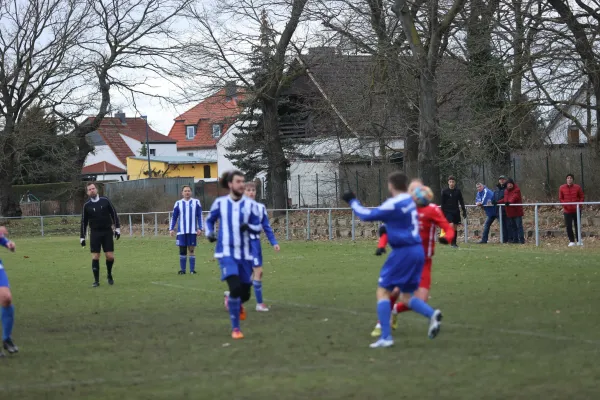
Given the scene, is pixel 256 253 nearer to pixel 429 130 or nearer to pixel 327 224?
pixel 429 130

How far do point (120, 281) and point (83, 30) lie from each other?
1323 inches

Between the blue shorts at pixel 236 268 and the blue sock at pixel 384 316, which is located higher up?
the blue shorts at pixel 236 268

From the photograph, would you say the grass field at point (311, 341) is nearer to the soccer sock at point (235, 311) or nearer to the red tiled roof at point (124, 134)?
the soccer sock at point (235, 311)

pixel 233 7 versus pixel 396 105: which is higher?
pixel 233 7

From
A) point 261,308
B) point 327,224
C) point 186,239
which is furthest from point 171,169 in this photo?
point 261,308

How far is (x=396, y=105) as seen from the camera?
1312 inches

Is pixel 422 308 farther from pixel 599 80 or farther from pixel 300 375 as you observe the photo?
pixel 599 80

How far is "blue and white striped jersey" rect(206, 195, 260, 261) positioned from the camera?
1061 centimetres

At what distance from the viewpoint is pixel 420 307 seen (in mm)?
9398

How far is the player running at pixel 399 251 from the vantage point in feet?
30.3

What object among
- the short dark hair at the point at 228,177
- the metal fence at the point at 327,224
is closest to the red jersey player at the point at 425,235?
the short dark hair at the point at 228,177

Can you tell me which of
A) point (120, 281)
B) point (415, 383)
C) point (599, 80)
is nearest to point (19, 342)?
point (415, 383)

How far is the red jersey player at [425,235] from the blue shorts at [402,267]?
0.32m

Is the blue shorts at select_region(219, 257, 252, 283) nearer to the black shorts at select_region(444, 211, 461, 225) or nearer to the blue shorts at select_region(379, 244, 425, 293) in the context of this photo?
the blue shorts at select_region(379, 244, 425, 293)
